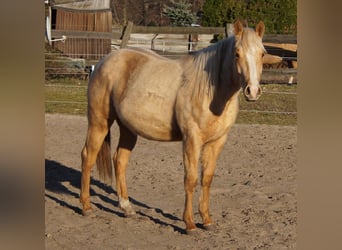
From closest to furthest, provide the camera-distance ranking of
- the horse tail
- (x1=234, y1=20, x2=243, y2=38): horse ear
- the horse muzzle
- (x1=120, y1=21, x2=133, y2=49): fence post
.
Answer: the horse muzzle → (x1=234, y1=20, x2=243, y2=38): horse ear → the horse tail → (x1=120, y1=21, x2=133, y2=49): fence post

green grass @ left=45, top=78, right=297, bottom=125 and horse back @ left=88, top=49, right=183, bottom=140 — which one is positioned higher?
horse back @ left=88, top=49, right=183, bottom=140

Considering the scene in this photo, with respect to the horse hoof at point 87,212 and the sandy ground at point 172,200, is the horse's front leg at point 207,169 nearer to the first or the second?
the sandy ground at point 172,200

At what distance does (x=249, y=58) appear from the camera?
2.90m

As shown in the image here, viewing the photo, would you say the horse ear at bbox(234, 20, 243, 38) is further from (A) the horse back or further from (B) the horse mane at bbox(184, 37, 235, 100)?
(A) the horse back

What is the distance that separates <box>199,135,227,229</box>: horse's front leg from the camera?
11.7ft

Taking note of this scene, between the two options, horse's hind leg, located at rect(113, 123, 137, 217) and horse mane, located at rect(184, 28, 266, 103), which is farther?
horse's hind leg, located at rect(113, 123, 137, 217)

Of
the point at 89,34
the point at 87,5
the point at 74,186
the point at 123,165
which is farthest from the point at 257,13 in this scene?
the point at 123,165

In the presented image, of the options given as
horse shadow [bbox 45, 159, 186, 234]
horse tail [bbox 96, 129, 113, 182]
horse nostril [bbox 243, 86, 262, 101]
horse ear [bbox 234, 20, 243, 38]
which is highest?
horse ear [bbox 234, 20, 243, 38]

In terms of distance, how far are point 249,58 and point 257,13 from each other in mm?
9946

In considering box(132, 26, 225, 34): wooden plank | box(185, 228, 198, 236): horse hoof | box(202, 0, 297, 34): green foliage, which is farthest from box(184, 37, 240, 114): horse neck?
box(202, 0, 297, 34): green foliage

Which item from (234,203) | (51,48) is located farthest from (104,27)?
(234,203)

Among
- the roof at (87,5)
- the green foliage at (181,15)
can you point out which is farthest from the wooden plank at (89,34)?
the green foliage at (181,15)

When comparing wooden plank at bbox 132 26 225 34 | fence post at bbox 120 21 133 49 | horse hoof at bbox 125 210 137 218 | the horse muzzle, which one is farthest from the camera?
fence post at bbox 120 21 133 49

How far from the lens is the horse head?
2797 millimetres
